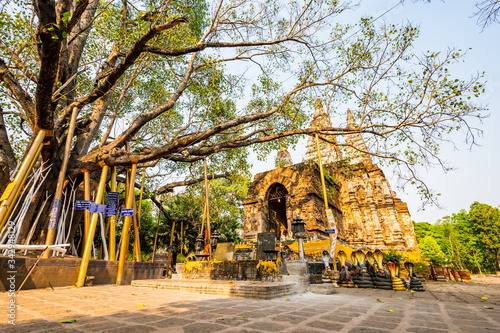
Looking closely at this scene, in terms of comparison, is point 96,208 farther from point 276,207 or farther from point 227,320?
point 276,207

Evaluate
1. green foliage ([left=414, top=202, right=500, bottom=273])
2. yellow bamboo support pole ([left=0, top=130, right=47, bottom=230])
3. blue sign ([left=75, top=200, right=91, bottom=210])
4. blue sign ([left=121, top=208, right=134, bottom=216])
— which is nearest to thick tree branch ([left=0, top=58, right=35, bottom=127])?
yellow bamboo support pole ([left=0, top=130, right=47, bottom=230])

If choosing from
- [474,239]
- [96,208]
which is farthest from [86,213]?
[474,239]

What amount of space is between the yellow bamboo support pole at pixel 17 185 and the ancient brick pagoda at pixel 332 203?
995cm

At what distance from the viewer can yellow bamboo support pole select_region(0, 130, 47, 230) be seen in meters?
4.63

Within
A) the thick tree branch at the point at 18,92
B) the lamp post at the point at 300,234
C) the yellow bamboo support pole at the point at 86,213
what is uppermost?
the thick tree branch at the point at 18,92

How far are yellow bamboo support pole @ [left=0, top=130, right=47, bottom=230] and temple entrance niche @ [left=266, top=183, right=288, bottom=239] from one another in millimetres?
12121

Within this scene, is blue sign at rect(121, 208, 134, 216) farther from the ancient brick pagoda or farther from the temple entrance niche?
the temple entrance niche

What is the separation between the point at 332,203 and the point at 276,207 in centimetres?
515

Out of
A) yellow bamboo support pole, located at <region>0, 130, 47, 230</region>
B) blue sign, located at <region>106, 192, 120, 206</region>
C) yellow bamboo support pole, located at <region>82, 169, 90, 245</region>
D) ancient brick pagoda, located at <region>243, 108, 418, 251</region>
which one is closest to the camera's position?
yellow bamboo support pole, located at <region>0, 130, 47, 230</region>

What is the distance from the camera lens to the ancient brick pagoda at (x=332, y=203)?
44.6 feet

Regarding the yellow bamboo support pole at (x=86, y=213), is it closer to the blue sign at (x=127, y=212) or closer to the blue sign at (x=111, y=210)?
the blue sign at (x=111, y=210)

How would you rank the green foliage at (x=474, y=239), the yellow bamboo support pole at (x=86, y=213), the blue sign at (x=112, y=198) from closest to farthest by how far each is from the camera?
the yellow bamboo support pole at (x=86, y=213) < the blue sign at (x=112, y=198) < the green foliage at (x=474, y=239)

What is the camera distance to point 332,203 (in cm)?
1648

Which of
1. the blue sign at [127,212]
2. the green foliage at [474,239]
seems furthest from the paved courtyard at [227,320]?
the green foliage at [474,239]
